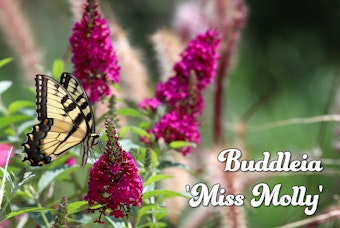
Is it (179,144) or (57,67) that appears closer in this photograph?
(179,144)

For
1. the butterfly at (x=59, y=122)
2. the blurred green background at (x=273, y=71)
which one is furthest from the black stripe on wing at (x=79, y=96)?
the blurred green background at (x=273, y=71)

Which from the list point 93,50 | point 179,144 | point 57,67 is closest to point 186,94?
point 179,144

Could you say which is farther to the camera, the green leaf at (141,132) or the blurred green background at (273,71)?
the blurred green background at (273,71)

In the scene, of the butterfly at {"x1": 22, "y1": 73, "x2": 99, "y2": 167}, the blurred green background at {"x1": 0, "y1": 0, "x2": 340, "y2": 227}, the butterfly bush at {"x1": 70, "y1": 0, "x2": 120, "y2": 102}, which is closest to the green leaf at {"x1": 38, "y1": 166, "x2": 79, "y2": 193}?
the butterfly at {"x1": 22, "y1": 73, "x2": 99, "y2": 167}

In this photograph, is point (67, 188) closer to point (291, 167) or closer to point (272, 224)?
point (272, 224)

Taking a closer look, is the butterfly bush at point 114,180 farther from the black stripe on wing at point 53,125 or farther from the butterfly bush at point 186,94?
the butterfly bush at point 186,94

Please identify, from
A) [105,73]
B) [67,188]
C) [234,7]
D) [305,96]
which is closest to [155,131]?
[105,73]

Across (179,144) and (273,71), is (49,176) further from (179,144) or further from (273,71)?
(273,71)
